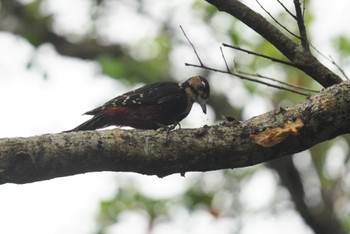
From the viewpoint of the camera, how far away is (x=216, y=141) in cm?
325

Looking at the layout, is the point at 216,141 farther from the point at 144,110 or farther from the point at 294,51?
the point at 144,110

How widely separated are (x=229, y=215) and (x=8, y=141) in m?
4.73

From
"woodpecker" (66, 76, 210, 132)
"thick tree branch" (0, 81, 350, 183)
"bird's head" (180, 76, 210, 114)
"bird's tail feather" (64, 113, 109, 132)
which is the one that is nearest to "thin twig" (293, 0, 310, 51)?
"thick tree branch" (0, 81, 350, 183)

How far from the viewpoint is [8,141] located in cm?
291

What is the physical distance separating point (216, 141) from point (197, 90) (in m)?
1.97

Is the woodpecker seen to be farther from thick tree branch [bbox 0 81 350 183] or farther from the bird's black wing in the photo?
thick tree branch [bbox 0 81 350 183]

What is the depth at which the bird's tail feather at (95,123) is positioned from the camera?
15.4ft

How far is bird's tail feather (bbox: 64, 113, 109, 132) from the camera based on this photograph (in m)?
4.71

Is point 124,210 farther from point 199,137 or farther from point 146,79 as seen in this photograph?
point 199,137

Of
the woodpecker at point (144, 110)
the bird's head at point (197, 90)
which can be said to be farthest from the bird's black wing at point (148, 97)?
the bird's head at point (197, 90)

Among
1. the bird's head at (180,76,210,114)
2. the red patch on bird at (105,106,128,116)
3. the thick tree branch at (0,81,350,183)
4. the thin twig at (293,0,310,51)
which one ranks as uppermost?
the bird's head at (180,76,210,114)

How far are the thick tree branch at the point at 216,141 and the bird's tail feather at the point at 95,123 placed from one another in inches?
59.4

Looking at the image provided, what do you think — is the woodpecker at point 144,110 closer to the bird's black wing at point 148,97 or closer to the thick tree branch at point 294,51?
Result: the bird's black wing at point 148,97

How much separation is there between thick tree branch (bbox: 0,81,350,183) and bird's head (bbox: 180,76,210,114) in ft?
5.78
